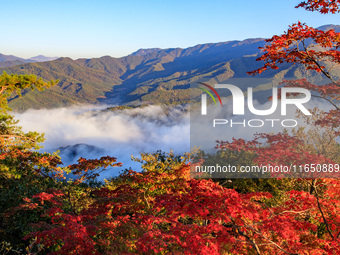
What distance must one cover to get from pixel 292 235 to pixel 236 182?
6169 mm

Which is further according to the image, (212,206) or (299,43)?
(299,43)

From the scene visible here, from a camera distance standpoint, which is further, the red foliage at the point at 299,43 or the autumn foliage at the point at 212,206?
the red foliage at the point at 299,43

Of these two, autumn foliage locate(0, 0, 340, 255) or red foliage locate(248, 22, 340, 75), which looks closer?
autumn foliage locate(0, 0, 340, 255)

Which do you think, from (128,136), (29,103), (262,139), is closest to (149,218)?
(262,139)

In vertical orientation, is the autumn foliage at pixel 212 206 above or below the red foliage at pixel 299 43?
below

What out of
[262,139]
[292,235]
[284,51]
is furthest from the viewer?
[262,139]

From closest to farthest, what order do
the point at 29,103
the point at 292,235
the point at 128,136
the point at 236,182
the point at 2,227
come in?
the point at 292,235
the point at 2,227
the point at 236,182
the point at 128,136
the point at 29,103

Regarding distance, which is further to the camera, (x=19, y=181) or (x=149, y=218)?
(x=19, y=181)

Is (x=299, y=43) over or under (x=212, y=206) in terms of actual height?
over

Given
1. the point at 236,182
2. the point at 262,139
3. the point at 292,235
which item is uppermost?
the point at 262,139

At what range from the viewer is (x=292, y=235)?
371 centimetres

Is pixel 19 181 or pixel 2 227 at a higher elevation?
pixel 19 181

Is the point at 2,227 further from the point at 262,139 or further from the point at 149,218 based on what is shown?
the point at 262,139

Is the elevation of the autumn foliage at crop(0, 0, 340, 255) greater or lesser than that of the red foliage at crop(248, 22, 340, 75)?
lesser
